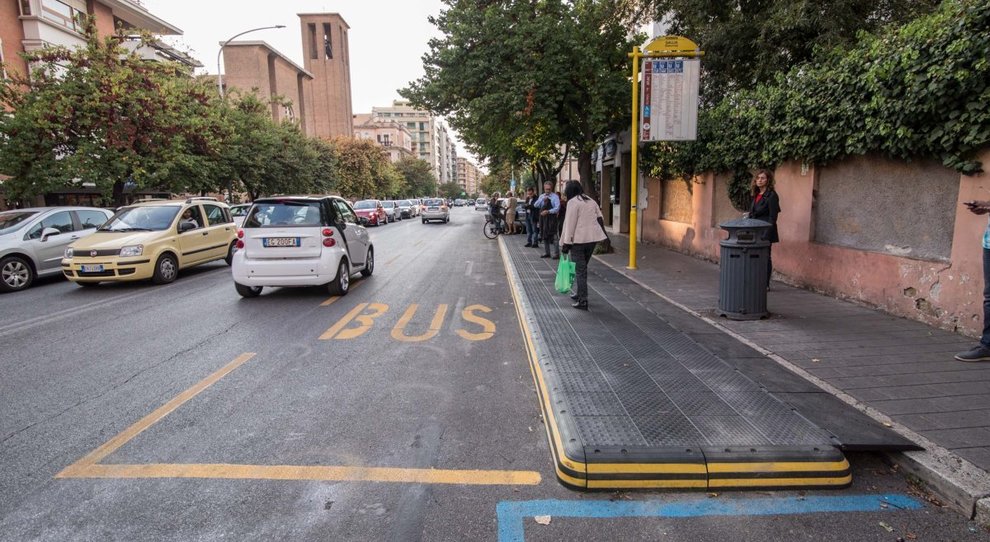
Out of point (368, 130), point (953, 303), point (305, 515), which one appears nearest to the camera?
point (305, 515)

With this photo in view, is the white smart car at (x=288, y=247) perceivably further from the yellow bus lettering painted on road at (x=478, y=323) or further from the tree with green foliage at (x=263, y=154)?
the tree with green foliage at (x=263, y=154)

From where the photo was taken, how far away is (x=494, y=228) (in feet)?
72.5

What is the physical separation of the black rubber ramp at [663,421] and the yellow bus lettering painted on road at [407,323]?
4.52 ft

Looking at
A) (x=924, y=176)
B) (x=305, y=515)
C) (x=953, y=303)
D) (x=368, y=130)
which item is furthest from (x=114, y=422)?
(x=368, y=130)

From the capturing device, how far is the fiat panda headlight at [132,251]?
9984mm

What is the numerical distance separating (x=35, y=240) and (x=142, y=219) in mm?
2171

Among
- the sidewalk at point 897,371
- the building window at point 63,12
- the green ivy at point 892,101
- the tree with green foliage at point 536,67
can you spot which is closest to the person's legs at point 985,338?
the sidewalk at point 897,371

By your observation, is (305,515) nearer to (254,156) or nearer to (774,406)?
(774,406)

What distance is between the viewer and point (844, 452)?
3.34 meters

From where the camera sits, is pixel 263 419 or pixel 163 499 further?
pixel 263 419

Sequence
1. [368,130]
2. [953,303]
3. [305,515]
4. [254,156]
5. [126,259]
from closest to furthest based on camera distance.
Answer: [305,515], [953,303], [126,259], [254,156], [368,130]

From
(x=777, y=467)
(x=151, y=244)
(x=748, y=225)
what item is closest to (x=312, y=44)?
(x=151, y=244)

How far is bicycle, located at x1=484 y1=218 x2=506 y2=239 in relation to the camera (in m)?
22.0

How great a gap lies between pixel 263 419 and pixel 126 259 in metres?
8.01
